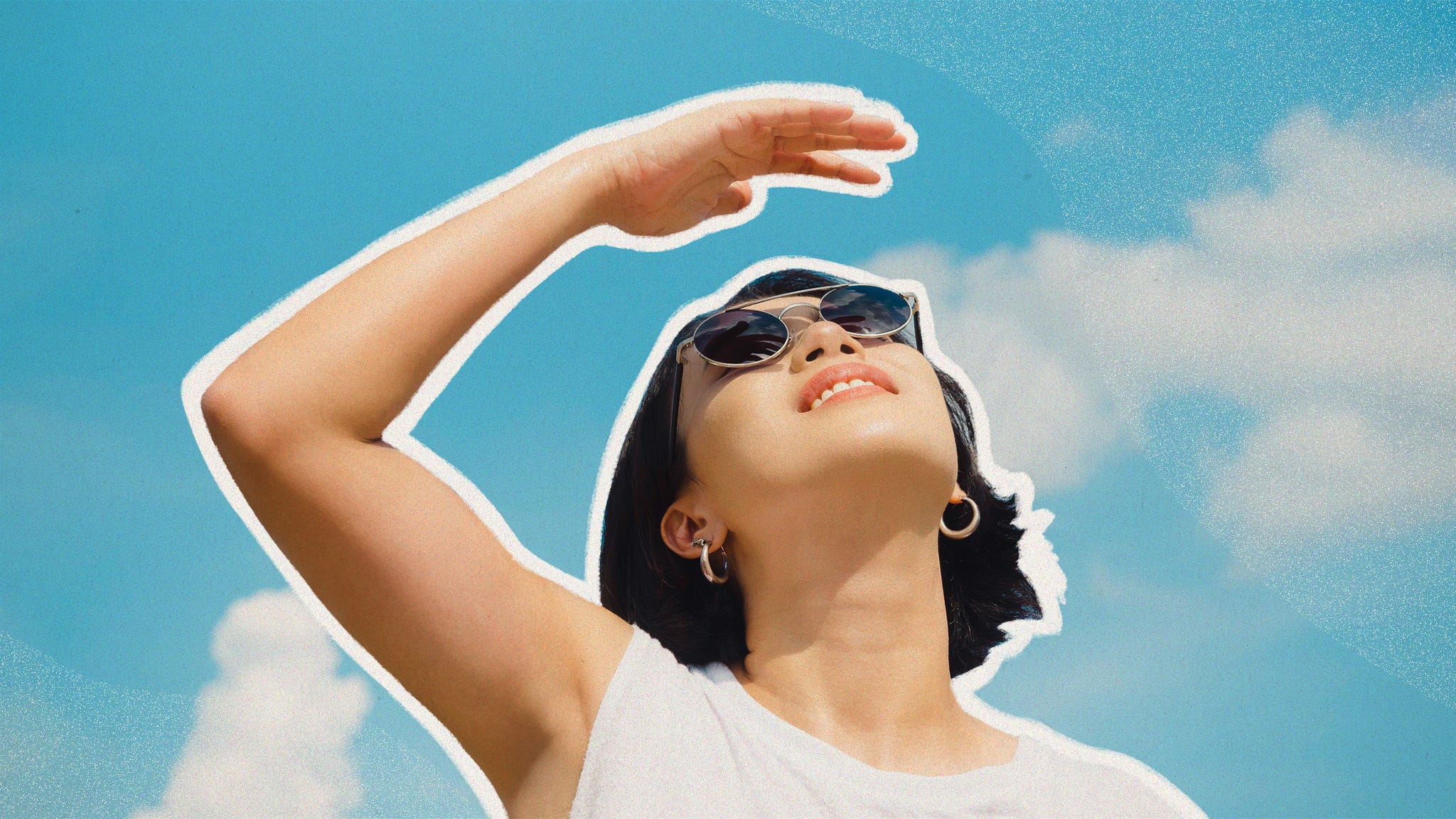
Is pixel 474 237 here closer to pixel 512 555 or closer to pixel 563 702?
pixel 512 555

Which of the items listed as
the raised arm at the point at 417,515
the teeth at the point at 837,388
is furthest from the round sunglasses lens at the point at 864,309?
the raised arm at the point at 417,515

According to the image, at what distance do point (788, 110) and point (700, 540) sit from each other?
1391 mm

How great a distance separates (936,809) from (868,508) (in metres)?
0.85

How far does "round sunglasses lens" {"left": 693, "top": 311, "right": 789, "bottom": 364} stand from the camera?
12.1 ft

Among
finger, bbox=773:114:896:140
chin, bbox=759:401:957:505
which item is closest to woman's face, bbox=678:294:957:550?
chin, bbox=759:401:957:505

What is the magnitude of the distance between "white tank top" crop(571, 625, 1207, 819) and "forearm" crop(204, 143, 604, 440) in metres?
0.97

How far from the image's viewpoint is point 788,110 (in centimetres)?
358

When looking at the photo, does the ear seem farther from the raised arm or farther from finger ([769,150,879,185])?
finger ([769,150,879,185])

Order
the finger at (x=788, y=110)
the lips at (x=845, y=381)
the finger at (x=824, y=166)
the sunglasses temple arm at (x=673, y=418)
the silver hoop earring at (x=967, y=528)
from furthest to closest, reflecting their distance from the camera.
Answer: the silver hoop earring at (x=967, y=528) < the sunglasses temple arm at (x=673, y=418) < the finger at (x=824, y=166) < the finger at (x=788, y=110) < the lips at (x=845, y=381)

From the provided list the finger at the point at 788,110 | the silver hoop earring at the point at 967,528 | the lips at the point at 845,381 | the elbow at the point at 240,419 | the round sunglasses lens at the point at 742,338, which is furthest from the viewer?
the silver hoop earring at the point at 967,528

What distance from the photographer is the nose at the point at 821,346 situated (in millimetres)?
3604

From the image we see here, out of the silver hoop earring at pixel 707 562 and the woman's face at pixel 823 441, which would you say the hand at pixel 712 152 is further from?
the silver hoop earring at pixel 707 562

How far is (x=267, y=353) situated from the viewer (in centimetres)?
280

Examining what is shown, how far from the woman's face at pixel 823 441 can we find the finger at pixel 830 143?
571 millimetres
